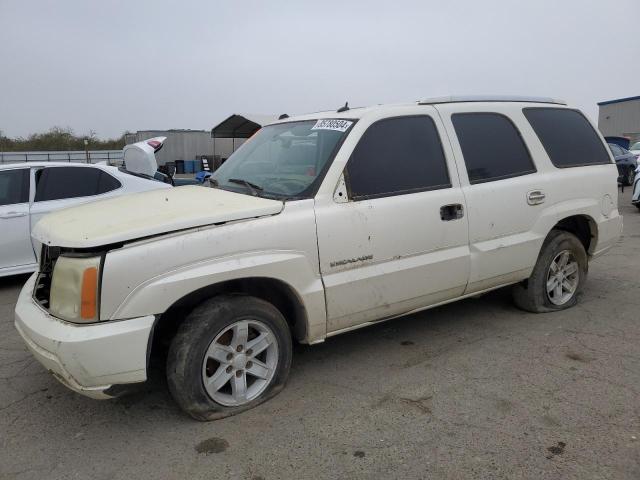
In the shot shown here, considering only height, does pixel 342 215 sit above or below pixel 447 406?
above

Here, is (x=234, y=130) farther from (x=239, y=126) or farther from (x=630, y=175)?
(x=630, y=175)

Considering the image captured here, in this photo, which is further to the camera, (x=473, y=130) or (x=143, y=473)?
(x=473, y=130)

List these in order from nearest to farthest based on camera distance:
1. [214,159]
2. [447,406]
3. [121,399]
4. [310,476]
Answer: [310,476], [447,406], [121,399], [214,159]

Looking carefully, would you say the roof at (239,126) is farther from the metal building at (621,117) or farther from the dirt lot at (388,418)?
the metal building at (621,117)

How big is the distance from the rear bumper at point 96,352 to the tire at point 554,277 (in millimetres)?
3297

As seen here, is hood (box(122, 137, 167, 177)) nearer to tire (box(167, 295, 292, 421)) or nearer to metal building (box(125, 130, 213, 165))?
tire (box(167, 295, 292, 421))

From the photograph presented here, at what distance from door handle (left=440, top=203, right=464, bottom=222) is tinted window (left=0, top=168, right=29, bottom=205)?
16.6 ft

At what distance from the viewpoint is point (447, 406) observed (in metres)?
3.18

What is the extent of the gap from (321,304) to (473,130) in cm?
190

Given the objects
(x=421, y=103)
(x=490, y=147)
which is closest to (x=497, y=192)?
(x=490, y=147)

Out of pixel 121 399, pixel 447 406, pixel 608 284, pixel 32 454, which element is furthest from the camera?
pixel 608 284

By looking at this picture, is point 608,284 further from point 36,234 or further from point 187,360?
point 36,234

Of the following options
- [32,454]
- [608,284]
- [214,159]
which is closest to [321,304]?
[32,454]

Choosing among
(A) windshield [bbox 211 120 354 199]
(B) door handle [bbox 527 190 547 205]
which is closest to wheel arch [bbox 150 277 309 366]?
(A) windshield [bbox 211 120 354 199]
